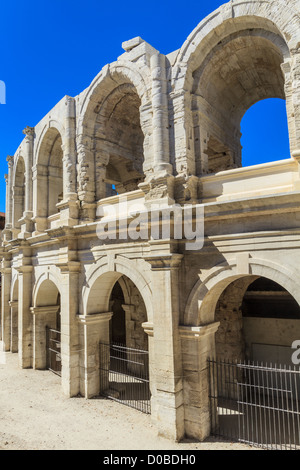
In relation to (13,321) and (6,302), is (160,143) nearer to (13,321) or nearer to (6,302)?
(13,321)

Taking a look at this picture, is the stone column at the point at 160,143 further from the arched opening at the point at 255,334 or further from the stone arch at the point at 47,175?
the stone arch at the point at 47,175

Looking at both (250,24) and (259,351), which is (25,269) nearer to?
(259,351)

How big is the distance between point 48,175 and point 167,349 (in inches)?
355

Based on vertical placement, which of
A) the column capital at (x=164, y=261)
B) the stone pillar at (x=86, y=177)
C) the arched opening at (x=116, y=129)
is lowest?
the column capital at (x=164, y=261)

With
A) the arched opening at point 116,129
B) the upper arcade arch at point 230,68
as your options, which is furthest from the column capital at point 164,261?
the arched opening at point 116,129

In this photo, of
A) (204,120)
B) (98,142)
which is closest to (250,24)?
(204,120)

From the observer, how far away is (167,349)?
7.05 metres

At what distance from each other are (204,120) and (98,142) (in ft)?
12.6

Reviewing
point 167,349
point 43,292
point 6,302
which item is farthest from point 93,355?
point 6,302

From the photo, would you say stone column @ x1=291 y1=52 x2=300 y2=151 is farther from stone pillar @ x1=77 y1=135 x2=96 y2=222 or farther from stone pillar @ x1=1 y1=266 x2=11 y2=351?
stone pillar @ x1=1 y1=266 x2=11 y2=351

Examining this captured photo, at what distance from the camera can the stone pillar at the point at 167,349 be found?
6.91 metres

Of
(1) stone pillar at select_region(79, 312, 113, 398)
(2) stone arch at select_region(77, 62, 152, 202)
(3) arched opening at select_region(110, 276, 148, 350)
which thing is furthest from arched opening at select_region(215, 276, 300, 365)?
(2) stone arch at select_region(77, 62, 152, 202)

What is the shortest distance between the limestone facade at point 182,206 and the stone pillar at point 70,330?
0.14ft

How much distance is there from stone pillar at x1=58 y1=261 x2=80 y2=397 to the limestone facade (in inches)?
1.6
